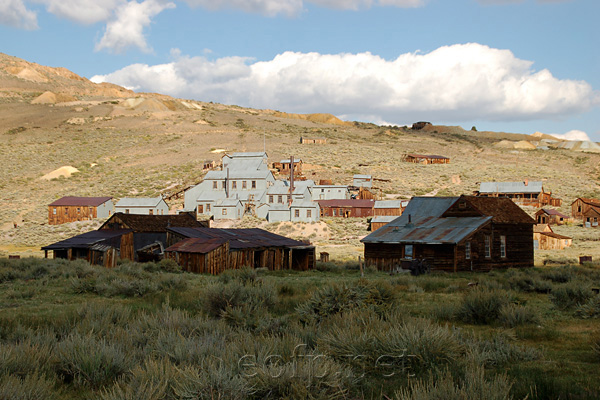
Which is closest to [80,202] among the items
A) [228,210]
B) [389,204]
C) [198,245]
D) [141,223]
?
[228,210]

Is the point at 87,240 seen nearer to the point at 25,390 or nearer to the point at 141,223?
the point at 141,223

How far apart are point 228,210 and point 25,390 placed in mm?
57699

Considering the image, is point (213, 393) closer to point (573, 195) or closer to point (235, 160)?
point (235, 160)

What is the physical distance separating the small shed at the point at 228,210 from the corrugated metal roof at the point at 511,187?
33196mm

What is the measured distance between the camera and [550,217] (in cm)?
6150

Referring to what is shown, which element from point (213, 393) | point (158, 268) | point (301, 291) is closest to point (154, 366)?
point (213, 393)

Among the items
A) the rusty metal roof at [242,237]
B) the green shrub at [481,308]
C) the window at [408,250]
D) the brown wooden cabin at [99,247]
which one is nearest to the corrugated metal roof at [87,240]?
the brown wooden cabin at [99,247]

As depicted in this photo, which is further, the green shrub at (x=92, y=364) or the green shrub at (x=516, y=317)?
the green shrub at (x=516, y=317)

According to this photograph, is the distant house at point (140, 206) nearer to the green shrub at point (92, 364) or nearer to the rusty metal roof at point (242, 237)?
the rusty metal roof at point (242, 237)

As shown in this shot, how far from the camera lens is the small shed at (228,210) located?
207 ft

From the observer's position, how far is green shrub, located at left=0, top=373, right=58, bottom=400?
5.41 m

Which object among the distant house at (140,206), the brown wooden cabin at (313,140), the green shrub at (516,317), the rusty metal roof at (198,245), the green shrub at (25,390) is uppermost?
the brown wooden cabin at (313,140)

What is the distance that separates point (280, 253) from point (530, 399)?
82.7 feet

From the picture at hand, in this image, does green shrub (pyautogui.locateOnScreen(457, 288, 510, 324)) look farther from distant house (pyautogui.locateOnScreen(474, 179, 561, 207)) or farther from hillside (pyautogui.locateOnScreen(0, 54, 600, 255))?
distant house (pyautogui.locateOnScreen(474, 179, 561, 207))
